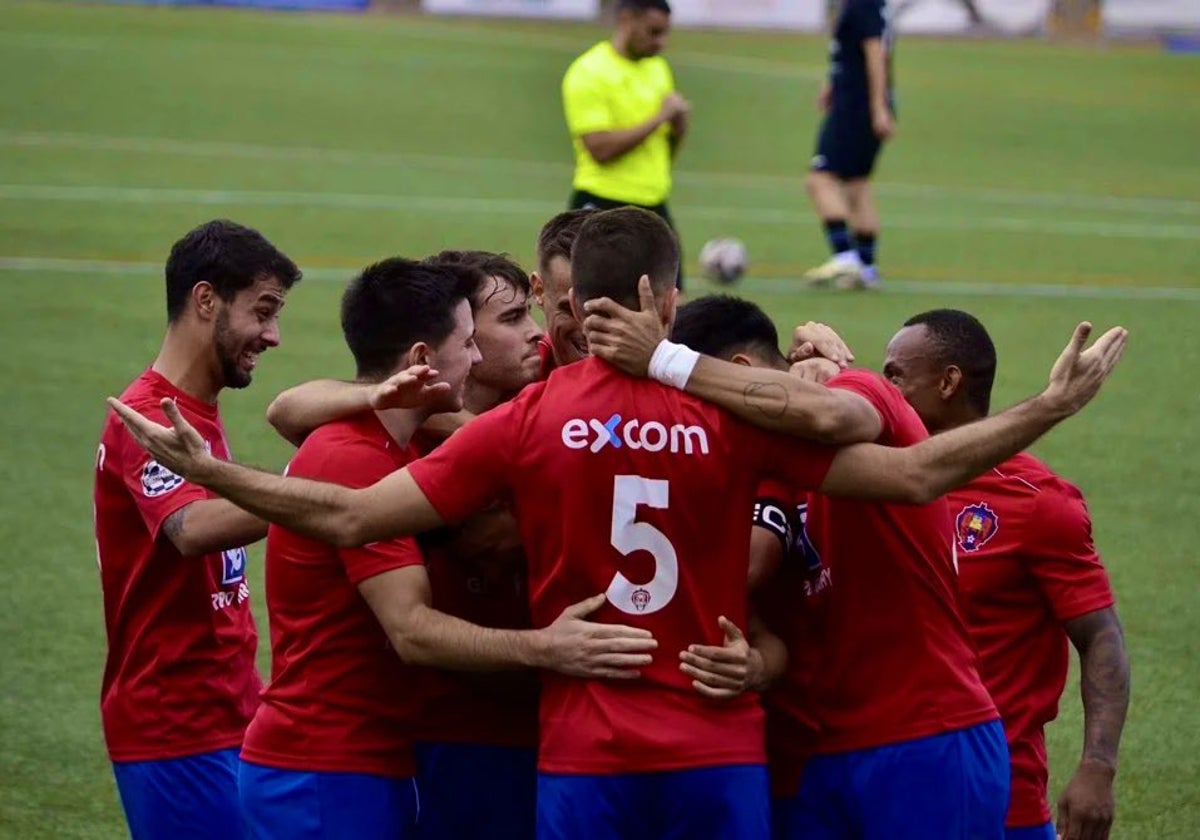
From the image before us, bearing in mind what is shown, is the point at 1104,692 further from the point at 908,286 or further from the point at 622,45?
the point at 908,286

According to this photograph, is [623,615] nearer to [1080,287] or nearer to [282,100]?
[1080,287]

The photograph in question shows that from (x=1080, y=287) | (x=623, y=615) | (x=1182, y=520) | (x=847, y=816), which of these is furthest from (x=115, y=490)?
(x=1080, y=287)

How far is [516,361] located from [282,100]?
3140 centimetres

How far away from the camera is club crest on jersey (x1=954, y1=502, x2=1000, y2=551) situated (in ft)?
19.3

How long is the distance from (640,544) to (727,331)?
33.0 inches

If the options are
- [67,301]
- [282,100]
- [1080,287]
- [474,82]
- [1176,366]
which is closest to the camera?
[1176,366]

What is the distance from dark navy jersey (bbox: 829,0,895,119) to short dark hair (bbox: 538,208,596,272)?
46.5 feet

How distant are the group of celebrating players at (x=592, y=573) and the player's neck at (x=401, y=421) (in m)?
0.01

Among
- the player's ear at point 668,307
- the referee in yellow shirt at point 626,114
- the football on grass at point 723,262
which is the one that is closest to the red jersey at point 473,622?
the player's ear at point 668,307

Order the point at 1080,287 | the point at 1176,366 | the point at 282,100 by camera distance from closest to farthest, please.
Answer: the point at 1176,366 → the point at 1080,287 → the point at 282,100

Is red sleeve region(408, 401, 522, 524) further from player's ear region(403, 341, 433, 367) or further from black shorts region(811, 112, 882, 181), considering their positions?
black shorts region(811, 112, 882, 181)

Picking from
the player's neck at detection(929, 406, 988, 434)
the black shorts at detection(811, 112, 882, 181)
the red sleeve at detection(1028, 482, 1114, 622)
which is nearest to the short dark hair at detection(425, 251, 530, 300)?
the player's neck at detection(929, 406, 988, 434)

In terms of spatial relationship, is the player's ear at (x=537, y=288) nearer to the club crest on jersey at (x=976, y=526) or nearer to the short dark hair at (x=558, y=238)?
the short dark hair at (x=558, y=238)

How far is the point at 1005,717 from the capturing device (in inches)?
229
